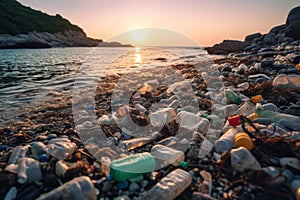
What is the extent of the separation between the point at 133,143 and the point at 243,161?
4.15 feet

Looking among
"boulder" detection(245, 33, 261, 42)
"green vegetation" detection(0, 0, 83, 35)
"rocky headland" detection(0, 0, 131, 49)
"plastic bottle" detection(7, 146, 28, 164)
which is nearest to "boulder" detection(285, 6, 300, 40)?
"boulder" detection(245, 33, 261, 42)

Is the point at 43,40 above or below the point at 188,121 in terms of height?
above

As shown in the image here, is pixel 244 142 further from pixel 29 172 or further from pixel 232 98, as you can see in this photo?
pixel 29 172

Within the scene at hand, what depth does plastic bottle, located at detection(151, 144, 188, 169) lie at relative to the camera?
207cm

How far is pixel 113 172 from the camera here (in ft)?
6.06

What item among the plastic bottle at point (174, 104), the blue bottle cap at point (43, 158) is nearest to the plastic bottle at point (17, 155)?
the blue bottle cap at point (43, 158)

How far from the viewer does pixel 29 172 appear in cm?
187

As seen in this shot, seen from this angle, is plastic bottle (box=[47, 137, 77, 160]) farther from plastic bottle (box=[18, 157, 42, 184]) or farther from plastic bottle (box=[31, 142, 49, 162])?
plastic bottle (box=[18, 157, 42, 184])

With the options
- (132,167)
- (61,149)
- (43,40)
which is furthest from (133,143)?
(43,40)

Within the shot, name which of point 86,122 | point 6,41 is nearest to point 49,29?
point 6,41

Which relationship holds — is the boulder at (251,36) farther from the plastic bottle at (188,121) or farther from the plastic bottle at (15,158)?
the plastic bottle at (15,158)

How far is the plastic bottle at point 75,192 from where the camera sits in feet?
4.87

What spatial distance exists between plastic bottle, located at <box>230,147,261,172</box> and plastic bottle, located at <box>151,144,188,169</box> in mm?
450

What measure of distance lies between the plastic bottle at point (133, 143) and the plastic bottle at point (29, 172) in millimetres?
953
